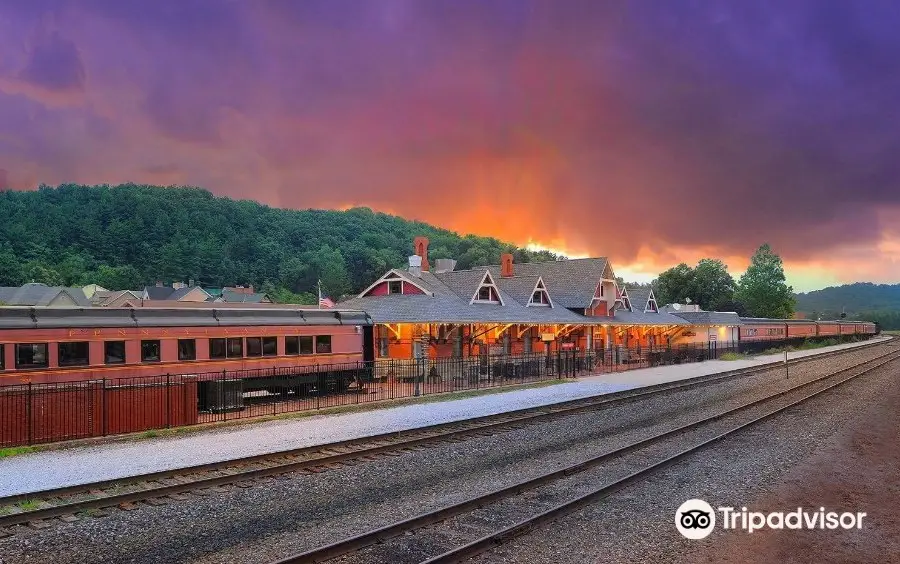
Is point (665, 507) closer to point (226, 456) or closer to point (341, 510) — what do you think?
point (341, 510)

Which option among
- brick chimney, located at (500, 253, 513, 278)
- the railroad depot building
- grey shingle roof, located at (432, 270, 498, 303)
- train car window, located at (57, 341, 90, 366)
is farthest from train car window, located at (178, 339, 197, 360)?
brick chimney, located at (500, 253, 513, 278)

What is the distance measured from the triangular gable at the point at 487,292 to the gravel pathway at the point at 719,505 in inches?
1022

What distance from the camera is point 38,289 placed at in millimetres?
88375

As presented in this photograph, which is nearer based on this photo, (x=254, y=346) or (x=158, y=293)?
(x=254, y=346)

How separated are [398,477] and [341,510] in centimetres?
245

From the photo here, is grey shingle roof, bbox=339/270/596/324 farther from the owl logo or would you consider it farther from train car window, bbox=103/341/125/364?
the owl logo

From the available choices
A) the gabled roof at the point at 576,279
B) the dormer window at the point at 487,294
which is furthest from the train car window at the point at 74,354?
the gabled roof at the point at 576,279

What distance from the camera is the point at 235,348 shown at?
82.3ft

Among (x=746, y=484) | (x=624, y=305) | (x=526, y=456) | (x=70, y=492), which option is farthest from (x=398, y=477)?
(x=624, y=305)

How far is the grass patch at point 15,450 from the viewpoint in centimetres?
1543

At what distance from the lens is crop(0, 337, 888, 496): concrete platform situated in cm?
1334

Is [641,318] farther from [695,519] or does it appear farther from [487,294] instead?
[695,519]

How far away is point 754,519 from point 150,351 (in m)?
19.7

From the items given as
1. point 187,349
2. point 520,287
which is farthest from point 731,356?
point 187,349
